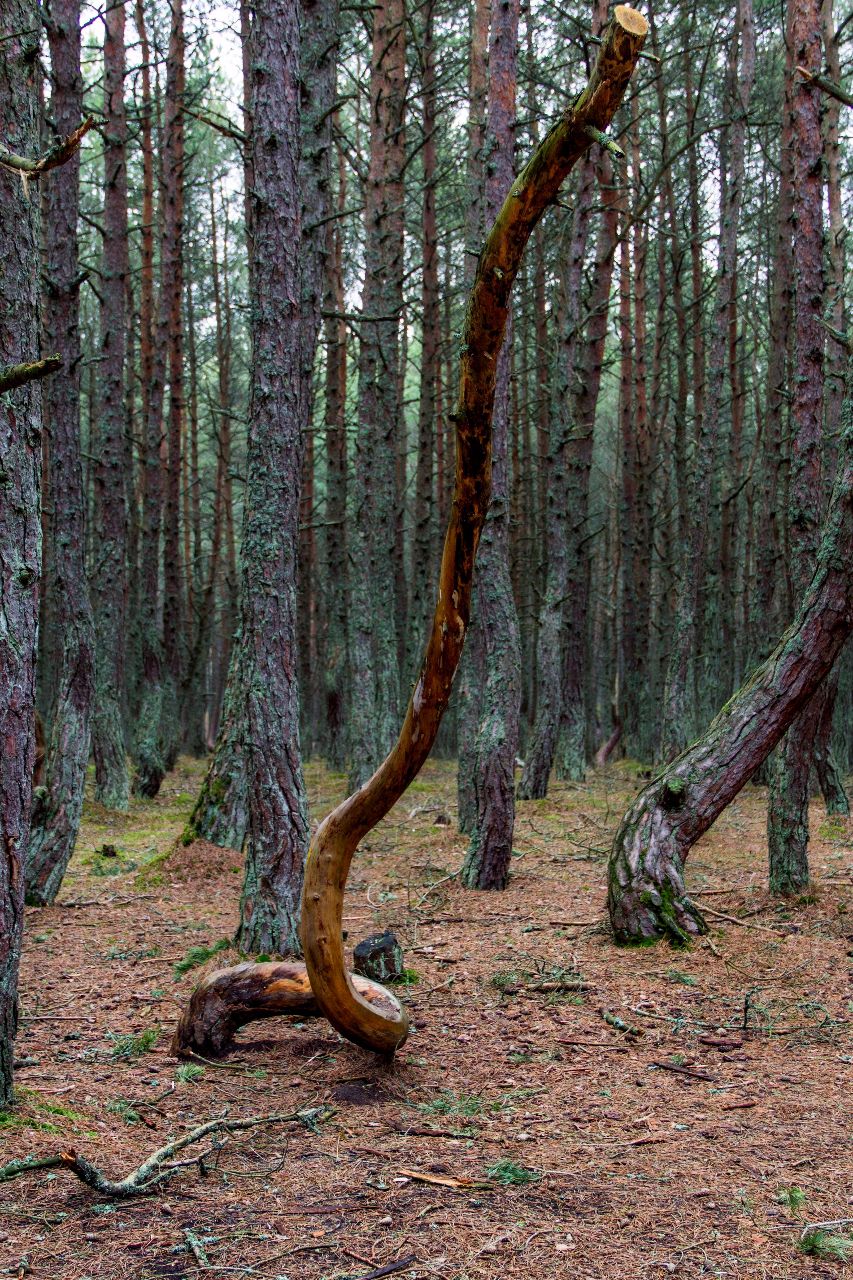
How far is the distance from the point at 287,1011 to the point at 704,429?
36.0ft

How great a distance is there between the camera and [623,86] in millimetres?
2498

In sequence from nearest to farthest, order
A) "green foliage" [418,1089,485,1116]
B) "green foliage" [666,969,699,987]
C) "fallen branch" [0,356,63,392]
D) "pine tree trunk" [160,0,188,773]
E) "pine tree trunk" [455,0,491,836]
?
"fallen branch" [0,356,63,392]
"green foliage" [418,1089,485,1116]
"green foliage" [666,969,699,987]
"pine tree trunk" [455,0,491,836]
"pine tree trunk" [160,0,188,773]

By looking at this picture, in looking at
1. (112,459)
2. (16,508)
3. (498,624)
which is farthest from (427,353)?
(16,508)

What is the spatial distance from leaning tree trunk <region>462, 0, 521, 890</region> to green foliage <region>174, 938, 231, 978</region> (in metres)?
2.63

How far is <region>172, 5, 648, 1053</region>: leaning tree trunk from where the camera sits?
8.37 feet

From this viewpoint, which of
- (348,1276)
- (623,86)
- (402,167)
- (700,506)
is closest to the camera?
(623,86)

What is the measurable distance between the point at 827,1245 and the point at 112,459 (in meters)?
12.3

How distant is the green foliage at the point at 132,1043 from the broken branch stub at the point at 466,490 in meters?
1.18

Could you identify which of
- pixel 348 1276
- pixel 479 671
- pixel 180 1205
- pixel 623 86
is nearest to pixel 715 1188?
pixel 348 1276

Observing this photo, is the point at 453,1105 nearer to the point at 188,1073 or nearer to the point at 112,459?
the point at 188,1073

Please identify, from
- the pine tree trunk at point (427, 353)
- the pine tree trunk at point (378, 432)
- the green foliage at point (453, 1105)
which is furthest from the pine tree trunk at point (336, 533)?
the green foliage at point (453, 1105)

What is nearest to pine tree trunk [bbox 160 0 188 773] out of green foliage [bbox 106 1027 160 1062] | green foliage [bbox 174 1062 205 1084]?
green foliage [bbox 106 1027 160 1062]

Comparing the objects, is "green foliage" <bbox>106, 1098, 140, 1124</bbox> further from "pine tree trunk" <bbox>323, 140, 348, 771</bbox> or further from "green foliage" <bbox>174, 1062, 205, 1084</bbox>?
"pine tree trunk" <bbox>323, 140, 348, 771</bbox>

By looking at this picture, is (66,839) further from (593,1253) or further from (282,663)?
(593,1253)
